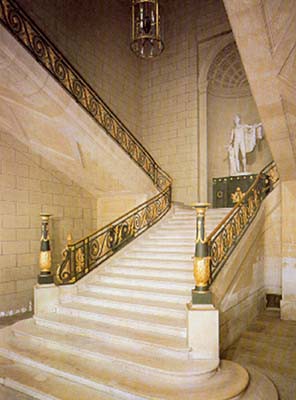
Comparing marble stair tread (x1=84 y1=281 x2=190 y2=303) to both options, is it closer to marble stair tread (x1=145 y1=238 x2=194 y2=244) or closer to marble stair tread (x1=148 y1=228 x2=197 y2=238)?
marble stair tread (x1=145 y1=238 x2=194 y2=244)

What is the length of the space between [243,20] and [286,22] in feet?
1.35

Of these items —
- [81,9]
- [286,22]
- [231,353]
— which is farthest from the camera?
[81,9]

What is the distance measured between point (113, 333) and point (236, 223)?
2564mm

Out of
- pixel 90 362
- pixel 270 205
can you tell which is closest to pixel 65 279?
pixel 90 362

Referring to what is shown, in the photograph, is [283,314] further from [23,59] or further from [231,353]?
[23,59]

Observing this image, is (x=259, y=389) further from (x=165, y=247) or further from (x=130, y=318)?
(x=165, y=247)

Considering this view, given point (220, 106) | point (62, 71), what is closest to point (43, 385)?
point (62, 71)

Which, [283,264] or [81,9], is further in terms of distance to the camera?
[81,9]

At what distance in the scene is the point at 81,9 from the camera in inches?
342

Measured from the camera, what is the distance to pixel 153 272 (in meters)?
5.02

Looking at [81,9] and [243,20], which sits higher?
[81,9]

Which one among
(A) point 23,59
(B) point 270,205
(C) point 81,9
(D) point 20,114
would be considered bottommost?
(B) point 270,205

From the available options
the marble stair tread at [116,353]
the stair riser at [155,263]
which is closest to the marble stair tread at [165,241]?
the stair riser at [155,263]

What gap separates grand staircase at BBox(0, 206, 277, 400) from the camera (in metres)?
2.84
